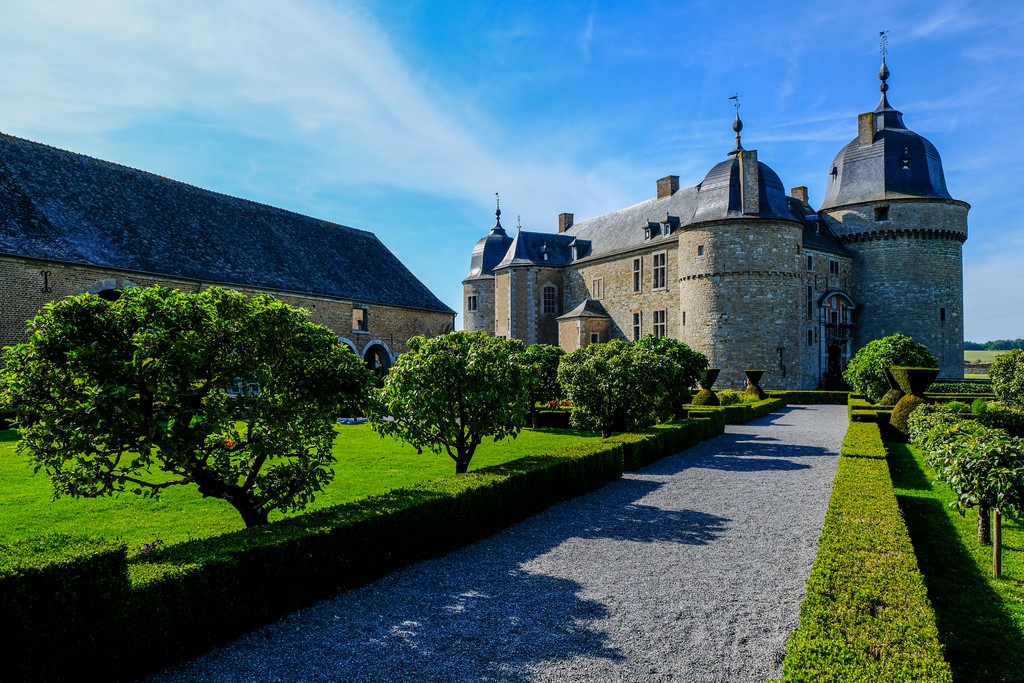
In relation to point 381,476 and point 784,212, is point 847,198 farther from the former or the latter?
point 381,476

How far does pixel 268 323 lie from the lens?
21.1ft

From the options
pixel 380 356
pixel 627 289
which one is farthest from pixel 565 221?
pixel 380 356

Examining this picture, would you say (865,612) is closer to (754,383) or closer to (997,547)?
(997,547)

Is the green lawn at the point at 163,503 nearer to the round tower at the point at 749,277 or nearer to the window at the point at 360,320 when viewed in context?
the window at the point at 360,320

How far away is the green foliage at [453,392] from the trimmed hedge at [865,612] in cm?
489

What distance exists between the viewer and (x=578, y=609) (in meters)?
5.46

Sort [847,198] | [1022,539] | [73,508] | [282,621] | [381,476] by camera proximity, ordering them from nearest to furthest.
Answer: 1. [282,621]
2. [1022,539]
3. [73,508]
4. [381,476]
5. [847,198]

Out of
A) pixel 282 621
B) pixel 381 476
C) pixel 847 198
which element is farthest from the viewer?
pixel 847 198

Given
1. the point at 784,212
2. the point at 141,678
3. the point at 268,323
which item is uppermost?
the point at 784,212

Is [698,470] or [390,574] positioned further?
[698,470]

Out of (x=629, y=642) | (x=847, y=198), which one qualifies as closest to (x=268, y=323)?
(x=629, y=642)

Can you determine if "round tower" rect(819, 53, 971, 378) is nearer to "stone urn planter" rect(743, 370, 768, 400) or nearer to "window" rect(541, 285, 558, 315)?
"stone urn planter" rect(743, 370, 768, 400)

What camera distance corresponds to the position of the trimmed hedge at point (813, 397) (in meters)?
31.6

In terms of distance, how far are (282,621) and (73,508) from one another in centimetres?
536
